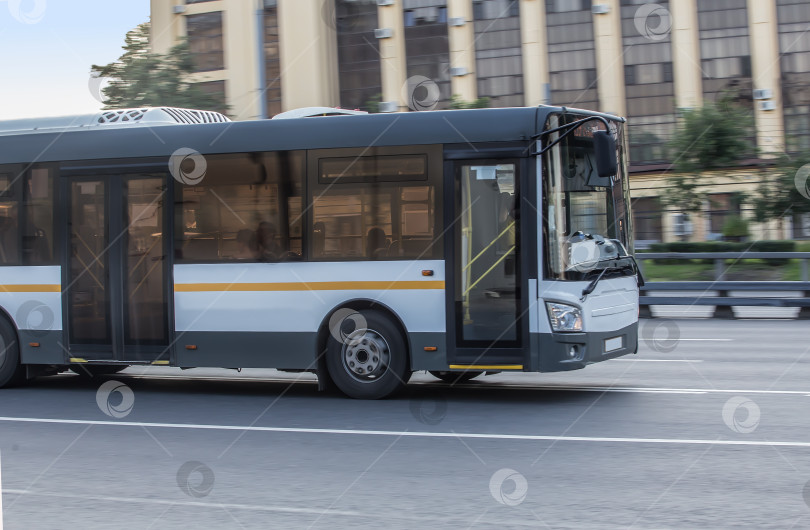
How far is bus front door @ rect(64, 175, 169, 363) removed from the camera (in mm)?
10117

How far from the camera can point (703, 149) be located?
31.1m

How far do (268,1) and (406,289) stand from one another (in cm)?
3679

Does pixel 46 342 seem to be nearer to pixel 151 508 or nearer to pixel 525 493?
pixel 151 508

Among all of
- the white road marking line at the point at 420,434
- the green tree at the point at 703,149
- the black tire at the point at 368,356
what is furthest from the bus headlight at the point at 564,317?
the green tree at the point at 703,149

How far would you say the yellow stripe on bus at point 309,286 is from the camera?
917 centimetres

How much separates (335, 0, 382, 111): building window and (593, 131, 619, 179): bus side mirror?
34404mm

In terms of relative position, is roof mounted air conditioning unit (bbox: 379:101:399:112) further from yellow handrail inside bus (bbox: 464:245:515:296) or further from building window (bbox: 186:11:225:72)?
yellow handrail inside bus (bbox: 464:245:515:296)

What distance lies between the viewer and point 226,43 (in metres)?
43.8

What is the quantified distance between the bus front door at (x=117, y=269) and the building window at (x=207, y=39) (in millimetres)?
34771

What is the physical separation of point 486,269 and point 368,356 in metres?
1.43

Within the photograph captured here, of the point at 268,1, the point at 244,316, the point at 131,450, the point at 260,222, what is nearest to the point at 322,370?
the point at 244,316

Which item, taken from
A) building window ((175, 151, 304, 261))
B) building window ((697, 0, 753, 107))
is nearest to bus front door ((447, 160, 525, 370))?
building window ((175, 151, 304, 261))

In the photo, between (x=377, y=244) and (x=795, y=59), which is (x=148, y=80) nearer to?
(x=377, y=244)

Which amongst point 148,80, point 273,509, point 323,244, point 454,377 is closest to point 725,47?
point 148,80
